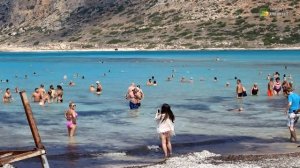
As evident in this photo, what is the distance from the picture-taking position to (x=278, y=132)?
28.0 metres

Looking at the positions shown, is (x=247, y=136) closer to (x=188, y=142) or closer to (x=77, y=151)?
(x=188, y=142)

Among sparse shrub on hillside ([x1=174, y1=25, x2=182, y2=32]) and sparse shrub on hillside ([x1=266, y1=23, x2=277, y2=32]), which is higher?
sparse shrub on hillside ([x1=174, y1=25, x2=182, y2=32])

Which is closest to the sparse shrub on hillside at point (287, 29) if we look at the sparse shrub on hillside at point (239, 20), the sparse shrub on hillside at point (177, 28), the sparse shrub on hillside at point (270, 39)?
the sparse shrub on hillside at point (270, 39)

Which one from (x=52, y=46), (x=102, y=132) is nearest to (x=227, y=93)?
(x=102, y=132)

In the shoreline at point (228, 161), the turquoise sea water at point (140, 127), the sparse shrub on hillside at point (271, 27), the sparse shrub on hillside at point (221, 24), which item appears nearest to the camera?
the shoreline at point (228, 161)

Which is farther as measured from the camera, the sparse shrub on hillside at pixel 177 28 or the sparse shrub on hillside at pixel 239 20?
the sparse shrub on hillside at pixel 177 28

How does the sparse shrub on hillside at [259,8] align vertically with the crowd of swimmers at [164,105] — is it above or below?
above

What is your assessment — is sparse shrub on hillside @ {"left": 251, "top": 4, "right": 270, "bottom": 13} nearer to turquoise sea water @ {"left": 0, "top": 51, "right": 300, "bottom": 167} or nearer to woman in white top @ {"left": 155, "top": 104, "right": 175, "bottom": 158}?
turquoise sea water @ {"left": 0, "top": 51, "right": 300, "bottom": 167}

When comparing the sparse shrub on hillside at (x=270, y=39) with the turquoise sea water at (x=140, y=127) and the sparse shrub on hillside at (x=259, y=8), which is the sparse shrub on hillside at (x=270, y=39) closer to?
the sparse shrub on hillside at (x=259, y=8)

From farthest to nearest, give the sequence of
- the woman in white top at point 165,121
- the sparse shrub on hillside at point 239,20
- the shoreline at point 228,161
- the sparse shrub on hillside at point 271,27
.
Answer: the sparse shrub on hillside at point 239,20, the sparse shrub on hillside at point 271,27, the woman in white top at point 165,121, the shoreline at point 228,161

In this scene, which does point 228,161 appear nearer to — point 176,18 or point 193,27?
point 193,27

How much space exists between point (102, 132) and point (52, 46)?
17040 centimetres

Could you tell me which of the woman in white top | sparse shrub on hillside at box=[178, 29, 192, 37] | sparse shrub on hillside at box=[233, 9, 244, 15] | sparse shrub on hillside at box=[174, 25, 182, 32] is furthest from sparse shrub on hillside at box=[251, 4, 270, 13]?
the woman in white top

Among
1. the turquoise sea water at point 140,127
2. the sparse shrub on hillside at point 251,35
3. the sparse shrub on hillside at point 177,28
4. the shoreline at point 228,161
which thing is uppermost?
the sparse shrub on hillside at point 177,28
